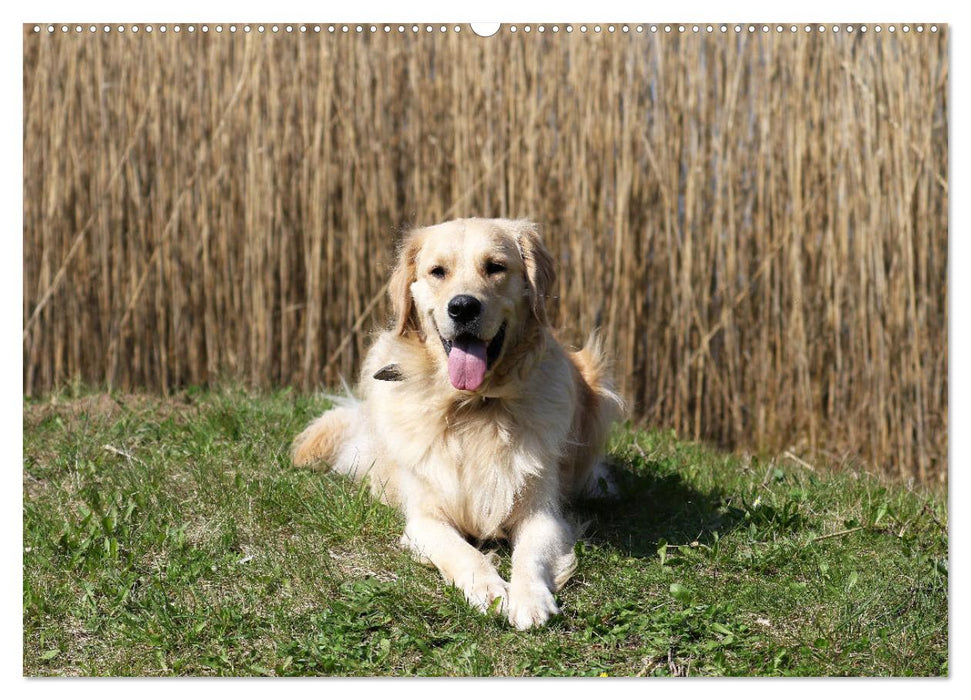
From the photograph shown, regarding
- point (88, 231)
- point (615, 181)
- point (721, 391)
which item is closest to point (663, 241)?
point (615, 181)

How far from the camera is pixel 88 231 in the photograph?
5219mm

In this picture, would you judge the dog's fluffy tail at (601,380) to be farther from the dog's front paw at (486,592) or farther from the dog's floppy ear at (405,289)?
the dog's front paw at (486,592)

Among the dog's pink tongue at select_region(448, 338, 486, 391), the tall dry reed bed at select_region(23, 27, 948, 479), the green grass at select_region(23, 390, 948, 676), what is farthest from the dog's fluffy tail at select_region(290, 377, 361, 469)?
the tall dry reed bed at select_region(23, 27, 948, 479)

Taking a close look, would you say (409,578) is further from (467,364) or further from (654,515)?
(654,515)

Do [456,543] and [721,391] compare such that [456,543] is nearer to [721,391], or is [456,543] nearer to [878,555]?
[878,555]

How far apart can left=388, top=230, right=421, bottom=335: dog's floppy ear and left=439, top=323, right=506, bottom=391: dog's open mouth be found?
30cm

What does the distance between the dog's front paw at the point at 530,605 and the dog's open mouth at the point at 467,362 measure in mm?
665

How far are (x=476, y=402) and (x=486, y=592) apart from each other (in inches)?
28.6

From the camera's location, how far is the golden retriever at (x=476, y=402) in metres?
3.11

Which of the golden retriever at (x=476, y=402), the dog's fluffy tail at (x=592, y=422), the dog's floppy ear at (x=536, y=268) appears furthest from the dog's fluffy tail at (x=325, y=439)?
the dog's floppy ear at (x=536, y=268)

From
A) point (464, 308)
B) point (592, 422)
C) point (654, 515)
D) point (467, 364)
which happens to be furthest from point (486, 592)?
point (592, 422)

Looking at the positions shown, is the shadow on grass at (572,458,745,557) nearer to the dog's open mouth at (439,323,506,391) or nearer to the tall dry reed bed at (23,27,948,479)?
the dog's open mouth at (439,323,506,391)

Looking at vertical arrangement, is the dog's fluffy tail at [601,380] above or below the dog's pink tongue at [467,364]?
below

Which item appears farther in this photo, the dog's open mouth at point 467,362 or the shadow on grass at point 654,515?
the shadow on grass at point 654,515
